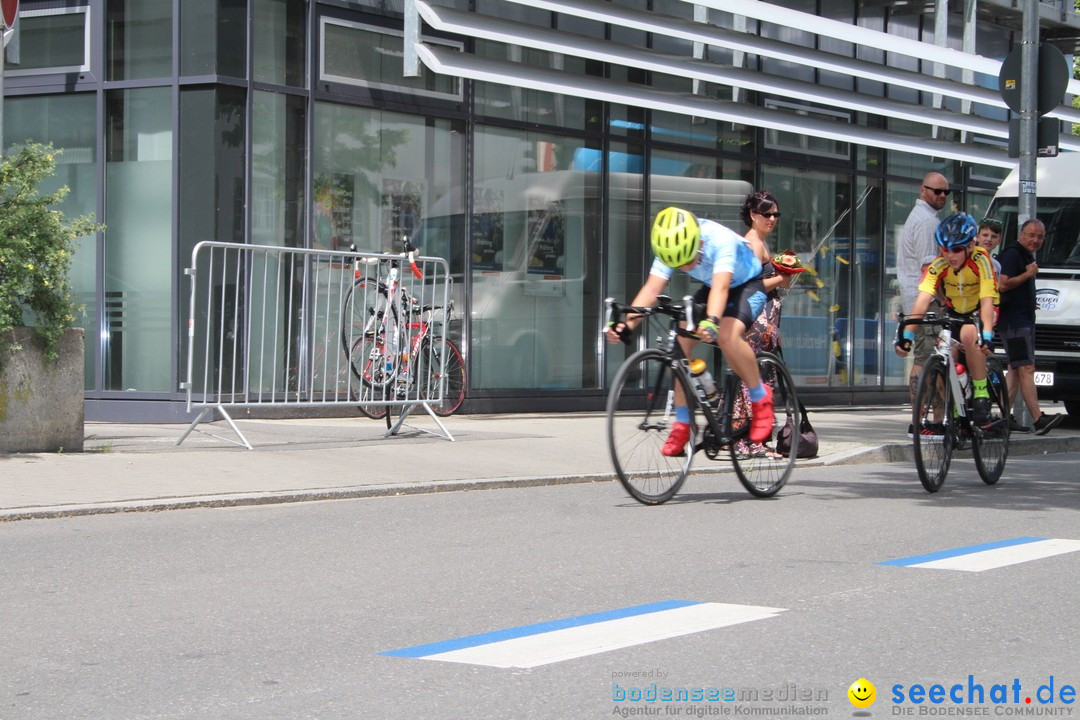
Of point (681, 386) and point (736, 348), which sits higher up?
point (736, 348)

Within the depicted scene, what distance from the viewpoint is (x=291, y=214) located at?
14852 mm

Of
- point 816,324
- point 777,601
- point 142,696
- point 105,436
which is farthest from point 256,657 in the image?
point 816,324

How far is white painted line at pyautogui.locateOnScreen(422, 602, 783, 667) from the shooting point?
4.92 meters

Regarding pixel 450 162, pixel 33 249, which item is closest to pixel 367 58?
pixel 450 162

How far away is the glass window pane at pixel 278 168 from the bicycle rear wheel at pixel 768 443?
259 inches

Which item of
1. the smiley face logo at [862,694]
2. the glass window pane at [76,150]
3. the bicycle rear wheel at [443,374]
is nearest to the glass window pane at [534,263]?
the bicycle rear wheel at [443,374]

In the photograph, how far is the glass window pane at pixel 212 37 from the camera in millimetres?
14195

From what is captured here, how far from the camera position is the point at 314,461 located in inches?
429

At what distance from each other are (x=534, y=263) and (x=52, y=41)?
537 cm

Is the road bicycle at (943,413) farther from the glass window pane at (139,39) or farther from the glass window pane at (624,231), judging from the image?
the glass window pane at (624,231)

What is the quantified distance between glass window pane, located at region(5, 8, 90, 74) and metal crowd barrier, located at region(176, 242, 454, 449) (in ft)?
9.77

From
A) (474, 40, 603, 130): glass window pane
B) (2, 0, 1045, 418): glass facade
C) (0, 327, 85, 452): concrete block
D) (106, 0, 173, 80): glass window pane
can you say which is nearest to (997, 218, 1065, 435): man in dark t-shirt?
(2, 0, 1045, 418): glass facade

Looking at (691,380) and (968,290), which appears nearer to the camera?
(691,380)

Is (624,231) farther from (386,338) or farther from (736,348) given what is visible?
(736,348)
